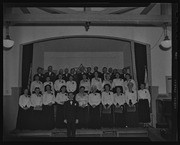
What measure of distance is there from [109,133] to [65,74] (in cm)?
45

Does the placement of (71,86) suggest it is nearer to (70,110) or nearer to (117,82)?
(70,110)

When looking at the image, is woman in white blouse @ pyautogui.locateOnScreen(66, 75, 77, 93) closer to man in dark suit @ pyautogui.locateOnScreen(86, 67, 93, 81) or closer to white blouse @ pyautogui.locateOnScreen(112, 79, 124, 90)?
man in dark suit @ pyautogui.locateOnScreen(86, 67, 93, 81)

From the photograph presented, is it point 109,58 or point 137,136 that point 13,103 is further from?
point 137,136

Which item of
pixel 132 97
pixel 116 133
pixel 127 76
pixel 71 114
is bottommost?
pixel 116 133

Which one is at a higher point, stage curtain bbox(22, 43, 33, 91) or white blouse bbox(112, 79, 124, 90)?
stage curtain bbox(22, 43, 33, 91)

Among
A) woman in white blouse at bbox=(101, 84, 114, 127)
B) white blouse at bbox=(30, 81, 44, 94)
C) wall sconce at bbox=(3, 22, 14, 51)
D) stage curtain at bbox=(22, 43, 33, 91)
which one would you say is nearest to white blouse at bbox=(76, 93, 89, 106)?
woman in white blouse at bbox=(101, 84, 114, 127)

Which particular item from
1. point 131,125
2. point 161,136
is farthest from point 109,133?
point 161,136

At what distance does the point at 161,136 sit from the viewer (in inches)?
59.5

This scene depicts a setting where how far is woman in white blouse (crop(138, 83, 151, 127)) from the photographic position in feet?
4.96

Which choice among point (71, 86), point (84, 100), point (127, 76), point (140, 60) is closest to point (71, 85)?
point (71, 86)

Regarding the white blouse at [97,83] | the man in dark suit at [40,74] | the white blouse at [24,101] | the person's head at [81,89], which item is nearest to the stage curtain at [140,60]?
the white blouse at [97,83]

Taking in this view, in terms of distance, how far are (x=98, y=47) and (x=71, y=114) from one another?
17.5 inches

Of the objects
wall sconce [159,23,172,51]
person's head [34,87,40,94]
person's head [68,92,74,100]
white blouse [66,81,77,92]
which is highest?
wall sconce [159,23,172,51]

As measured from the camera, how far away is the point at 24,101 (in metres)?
1.51
